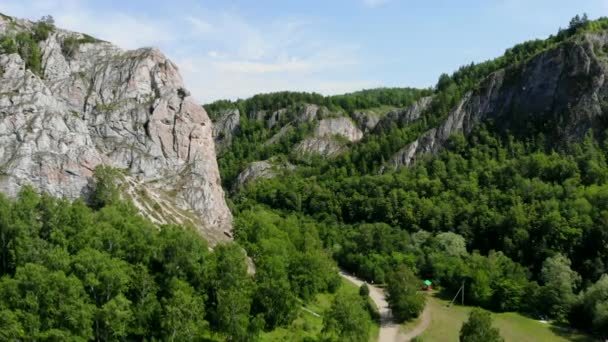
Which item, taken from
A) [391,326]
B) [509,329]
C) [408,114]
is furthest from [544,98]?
[391,326]

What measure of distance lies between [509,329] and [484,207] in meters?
39.7

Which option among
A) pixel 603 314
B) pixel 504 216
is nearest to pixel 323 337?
pixel 603 314

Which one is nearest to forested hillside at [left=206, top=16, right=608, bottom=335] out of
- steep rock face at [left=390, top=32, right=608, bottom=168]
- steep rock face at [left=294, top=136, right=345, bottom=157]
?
steep rock face at [left=390, top=32, right=608, bottom=168]

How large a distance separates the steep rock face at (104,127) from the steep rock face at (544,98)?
241ft

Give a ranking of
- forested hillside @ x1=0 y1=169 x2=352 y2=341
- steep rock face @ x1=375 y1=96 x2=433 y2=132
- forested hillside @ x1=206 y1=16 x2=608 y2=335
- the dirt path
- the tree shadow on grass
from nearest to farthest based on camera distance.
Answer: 1. forested hillside @ x1=0 y1=169 x2=352 y2=341
2. the tree shadow on grass
3. the dirt path
4. forested hillside @ x1=206 y1=16 x2=608 y2=335
5. steep rock face @ x1=375 y1=96 x2=433 y2=132

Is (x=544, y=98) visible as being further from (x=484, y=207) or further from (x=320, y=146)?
(x=320, y=146)

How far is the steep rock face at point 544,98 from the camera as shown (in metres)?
115

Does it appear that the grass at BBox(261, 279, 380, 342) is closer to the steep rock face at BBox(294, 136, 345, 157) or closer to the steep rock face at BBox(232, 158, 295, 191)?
the steep rock face at BBox(232, 158, 295, 191)

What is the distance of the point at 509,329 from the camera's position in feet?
213

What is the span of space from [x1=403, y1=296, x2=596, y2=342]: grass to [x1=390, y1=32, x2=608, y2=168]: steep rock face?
61762 millimetres

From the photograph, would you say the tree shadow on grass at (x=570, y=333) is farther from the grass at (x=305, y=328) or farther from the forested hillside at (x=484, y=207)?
the grass at (x=305, y=328)

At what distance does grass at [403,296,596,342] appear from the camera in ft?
204

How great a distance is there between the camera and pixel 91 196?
3024 inches

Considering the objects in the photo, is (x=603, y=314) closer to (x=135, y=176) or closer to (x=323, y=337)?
(x=323, y=337)
